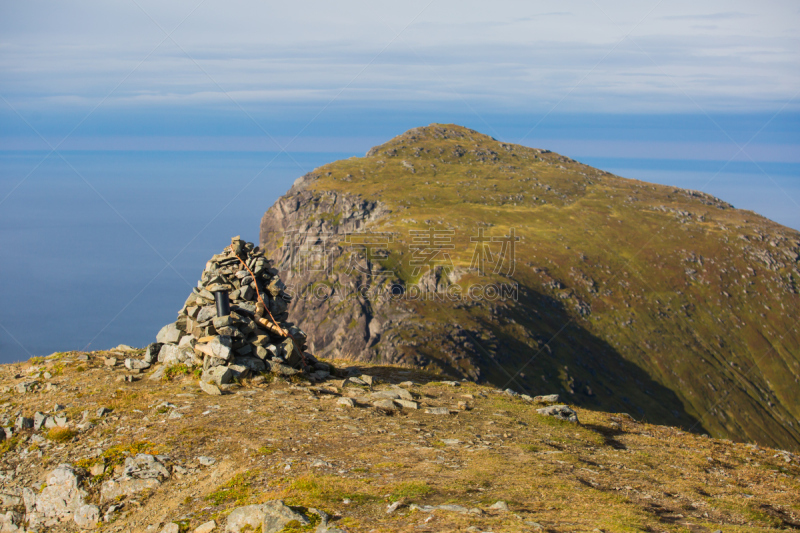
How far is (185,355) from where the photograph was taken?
2048 cm

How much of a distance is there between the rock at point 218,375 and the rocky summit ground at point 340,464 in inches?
21.2

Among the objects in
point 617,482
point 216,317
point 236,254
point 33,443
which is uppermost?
point 236,254

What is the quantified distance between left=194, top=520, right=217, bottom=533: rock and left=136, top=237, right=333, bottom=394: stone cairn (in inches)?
324

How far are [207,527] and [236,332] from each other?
1003 cm

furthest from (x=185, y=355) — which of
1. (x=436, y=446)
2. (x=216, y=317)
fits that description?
(x=436, y=446)

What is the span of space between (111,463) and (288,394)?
6.24 meters

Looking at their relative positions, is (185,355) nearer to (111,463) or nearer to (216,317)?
(216,317)

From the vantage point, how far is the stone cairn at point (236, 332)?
1975 centimetres

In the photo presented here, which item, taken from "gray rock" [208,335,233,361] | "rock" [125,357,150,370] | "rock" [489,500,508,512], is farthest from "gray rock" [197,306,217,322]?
"rock" [489,500,508,512]

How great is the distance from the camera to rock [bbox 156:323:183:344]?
21.3m

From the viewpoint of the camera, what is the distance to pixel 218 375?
19188 mm

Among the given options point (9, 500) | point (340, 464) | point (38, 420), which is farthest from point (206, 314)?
point (340, 464)

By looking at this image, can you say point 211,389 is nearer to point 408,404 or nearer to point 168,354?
point 168,354

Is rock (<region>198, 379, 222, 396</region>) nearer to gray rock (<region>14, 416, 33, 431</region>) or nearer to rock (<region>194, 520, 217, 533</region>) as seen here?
gray rock (<region>14, 416, 33, 431</region>)
